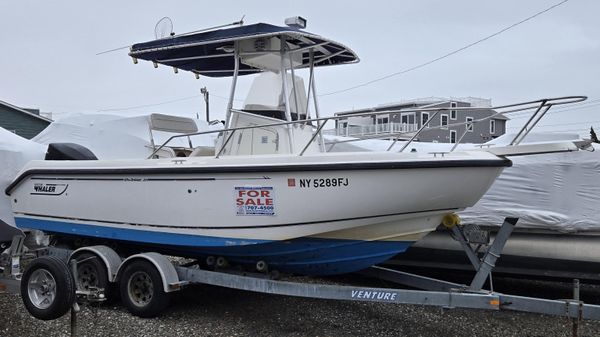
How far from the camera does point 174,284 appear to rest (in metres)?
5.14

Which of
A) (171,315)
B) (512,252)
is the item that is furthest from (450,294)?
(171,315)

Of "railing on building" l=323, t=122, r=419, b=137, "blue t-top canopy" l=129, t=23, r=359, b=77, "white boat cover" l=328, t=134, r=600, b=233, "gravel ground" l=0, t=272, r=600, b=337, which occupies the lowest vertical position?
"gravel ground" l=0, t=272, r=600, b=337

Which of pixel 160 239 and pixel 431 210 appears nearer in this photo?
pixel 431 210

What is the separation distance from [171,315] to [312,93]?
303 cm

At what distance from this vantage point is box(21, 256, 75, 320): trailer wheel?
4.48 metres

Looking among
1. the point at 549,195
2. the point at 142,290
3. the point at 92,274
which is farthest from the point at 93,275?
the point at 549,195

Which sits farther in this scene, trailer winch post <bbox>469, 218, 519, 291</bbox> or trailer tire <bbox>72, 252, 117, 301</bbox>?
trailer tire <bbox>72, 252, 117, 301</bbox>

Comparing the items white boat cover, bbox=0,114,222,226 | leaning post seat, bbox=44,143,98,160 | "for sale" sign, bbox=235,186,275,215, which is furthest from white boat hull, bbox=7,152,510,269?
white boat cover, bbox=0,114,222,226

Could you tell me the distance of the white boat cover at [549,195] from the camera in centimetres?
560

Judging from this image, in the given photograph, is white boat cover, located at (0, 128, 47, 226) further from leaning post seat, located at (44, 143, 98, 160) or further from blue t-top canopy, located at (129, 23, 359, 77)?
blue t-top canopy, located at (129, 23, 359, 77)

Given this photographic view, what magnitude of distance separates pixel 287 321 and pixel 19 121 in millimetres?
20963

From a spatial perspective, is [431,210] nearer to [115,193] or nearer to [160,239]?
[160,239]

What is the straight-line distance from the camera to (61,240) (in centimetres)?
641

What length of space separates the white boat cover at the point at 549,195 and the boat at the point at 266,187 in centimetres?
160
